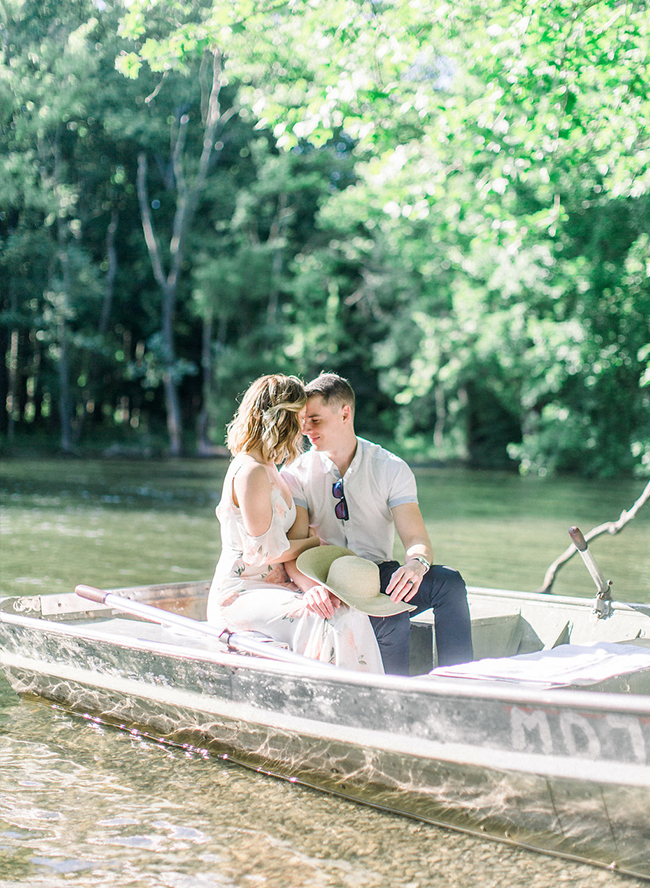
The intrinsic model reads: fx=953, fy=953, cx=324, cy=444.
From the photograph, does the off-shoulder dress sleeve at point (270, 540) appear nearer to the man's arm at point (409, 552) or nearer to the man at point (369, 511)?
the man at point (369, 511)

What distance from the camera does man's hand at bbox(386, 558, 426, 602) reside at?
12.8ft

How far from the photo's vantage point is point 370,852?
337cm

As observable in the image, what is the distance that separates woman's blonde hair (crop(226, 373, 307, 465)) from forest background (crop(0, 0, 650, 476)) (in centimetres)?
393

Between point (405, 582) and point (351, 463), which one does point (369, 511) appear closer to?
point (351, 463)

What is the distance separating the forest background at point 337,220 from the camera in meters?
7.56

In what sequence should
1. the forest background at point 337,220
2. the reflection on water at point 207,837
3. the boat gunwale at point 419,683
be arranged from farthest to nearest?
the forest background at point 337,220 → the reflection on water at point 207,837 → the boat gunwale at point 419,683

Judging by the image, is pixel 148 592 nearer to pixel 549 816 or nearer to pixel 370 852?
pixel 370 852

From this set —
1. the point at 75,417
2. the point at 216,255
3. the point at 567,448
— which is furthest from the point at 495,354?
the point at 75,417

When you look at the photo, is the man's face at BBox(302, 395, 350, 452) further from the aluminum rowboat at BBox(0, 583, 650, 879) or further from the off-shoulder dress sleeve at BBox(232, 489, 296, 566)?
the aluminum rowboat at BBox(0, 583, 650, 879)

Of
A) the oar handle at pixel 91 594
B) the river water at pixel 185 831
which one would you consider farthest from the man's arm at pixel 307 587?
the oar handle at pixel 91 594

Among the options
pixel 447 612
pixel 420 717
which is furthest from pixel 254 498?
pixel 420 717

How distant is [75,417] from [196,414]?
22.3ft

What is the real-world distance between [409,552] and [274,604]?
628 millimetres

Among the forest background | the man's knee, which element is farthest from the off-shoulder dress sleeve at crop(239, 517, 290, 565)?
the forest background
